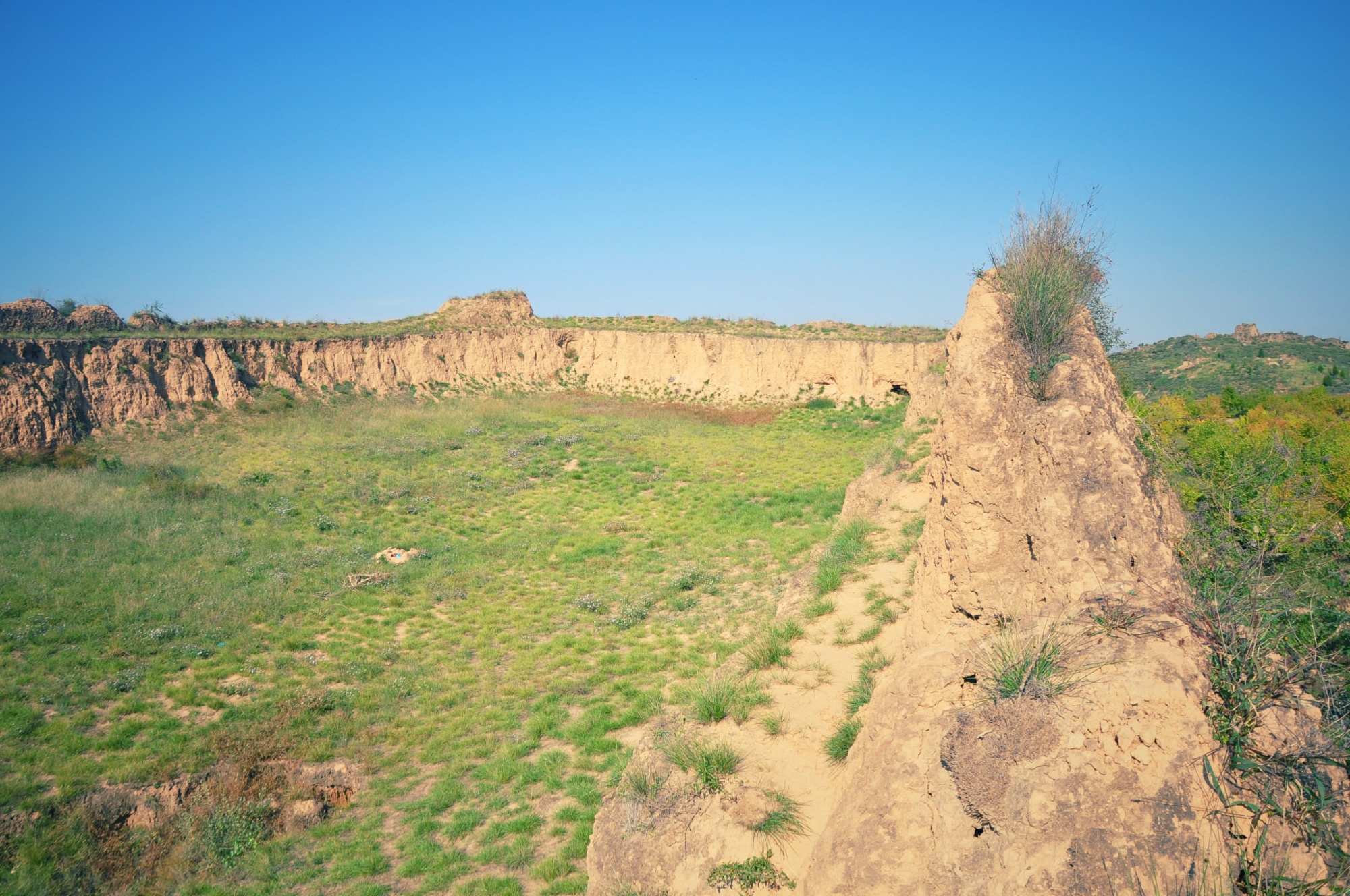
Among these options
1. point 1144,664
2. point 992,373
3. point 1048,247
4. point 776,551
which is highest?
point 1048,247

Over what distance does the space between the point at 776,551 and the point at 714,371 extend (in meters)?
24.0

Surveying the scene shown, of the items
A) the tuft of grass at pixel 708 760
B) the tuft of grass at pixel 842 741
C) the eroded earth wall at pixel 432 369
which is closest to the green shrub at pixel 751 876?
the tuft of grass at pixel 708 760

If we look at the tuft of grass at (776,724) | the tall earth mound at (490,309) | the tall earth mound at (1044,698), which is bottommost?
the tuft of grass at (776,724)

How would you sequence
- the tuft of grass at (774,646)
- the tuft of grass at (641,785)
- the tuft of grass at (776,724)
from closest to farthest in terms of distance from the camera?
1. the tuft of grass at (641,785)
2. the tuft of grass at (776,724)
3. the tuft of grass at (774,646)

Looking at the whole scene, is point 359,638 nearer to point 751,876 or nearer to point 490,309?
point 751,876

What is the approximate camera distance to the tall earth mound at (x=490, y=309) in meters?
41.9

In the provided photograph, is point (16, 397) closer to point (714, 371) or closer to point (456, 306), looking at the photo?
point (456, 306)

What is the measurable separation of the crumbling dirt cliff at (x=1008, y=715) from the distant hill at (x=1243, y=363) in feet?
104

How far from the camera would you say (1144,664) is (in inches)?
142

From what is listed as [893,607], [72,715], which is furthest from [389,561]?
[893,607]

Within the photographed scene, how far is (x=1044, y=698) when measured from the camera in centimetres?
378

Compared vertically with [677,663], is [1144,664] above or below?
above

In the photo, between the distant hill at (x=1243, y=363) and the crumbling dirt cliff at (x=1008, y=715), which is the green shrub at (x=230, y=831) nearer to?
the crumbling dirt cliff at (x=1008, y=715)

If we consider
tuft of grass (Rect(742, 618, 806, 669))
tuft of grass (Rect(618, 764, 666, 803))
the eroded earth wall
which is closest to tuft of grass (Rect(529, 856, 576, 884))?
tuft of grass (Rect(618, 764, 666, 803))
